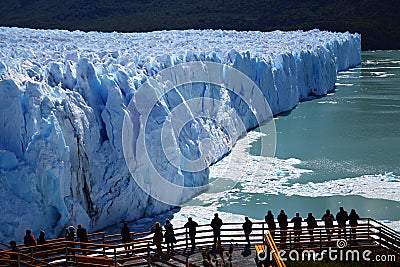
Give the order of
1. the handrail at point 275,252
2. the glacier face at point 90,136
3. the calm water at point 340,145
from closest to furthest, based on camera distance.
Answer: the handrail at point 275,252 < the glacier face at point 90,136 < the calm water at point 340,145

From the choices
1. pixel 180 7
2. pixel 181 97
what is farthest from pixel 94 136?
pixel 180 7

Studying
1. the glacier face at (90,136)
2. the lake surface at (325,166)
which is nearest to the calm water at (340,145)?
the lake surface at (325,166)

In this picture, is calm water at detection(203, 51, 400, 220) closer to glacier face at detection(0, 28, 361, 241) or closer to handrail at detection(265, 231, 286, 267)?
glacier face at detection(0, 28, 361, 241)

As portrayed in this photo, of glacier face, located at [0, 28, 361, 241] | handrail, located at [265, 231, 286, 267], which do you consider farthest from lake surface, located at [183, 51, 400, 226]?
handrail, located at [265, 231, 286, 267]

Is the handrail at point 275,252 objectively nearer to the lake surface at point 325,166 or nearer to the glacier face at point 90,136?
the glacier face at point 90,136

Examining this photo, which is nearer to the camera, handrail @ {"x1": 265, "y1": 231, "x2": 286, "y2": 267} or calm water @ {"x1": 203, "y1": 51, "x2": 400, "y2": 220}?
handrail @ {"x1": 265, "y1": 231, "x2": 286, "y2": 267}

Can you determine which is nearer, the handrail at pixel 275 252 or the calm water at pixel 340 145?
the handrail at pixel 275 252

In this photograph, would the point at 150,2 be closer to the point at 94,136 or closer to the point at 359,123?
the point at 359,123
